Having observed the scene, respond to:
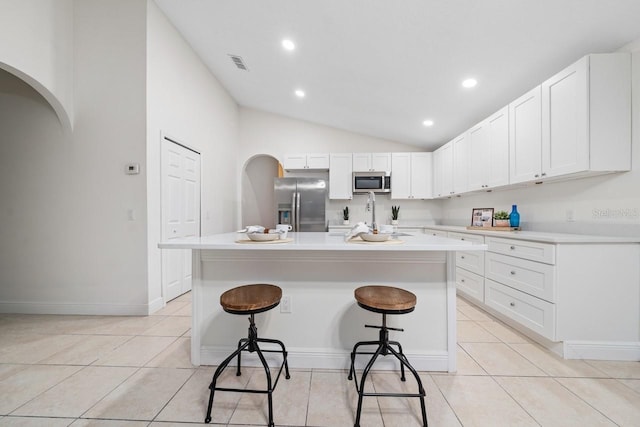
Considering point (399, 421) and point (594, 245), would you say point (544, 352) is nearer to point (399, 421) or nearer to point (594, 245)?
point (594, 245)

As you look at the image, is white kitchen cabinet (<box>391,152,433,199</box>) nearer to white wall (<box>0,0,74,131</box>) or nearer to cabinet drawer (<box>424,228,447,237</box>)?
cabinet drawer (<box>424,228,447,237</box>)

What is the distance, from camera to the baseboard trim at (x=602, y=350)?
6.06 feet

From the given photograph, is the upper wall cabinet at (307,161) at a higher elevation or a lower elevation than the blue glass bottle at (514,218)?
higher

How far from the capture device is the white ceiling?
190 centimetres

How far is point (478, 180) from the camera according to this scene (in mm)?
3299

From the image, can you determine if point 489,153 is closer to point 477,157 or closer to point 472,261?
point 477,157

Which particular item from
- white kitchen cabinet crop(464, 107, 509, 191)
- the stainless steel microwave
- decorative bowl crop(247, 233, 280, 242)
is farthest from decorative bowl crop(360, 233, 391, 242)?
the stainless steel microwave

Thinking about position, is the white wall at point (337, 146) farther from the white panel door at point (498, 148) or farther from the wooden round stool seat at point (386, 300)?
the wooden round stool seat at point (386, 300)

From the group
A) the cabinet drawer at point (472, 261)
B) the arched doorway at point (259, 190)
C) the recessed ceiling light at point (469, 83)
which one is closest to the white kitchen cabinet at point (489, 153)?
the recessed ceiling light at point (469, 83)

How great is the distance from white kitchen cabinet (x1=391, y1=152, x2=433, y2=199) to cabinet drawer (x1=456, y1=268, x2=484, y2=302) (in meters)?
1.87

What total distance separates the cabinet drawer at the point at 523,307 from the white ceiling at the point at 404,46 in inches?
81.8

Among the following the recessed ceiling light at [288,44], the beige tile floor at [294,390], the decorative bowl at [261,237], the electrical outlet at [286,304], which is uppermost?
the recessed ceiling light at [288,44]

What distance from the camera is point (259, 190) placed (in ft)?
19.6

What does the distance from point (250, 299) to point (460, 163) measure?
3641 millimetres
